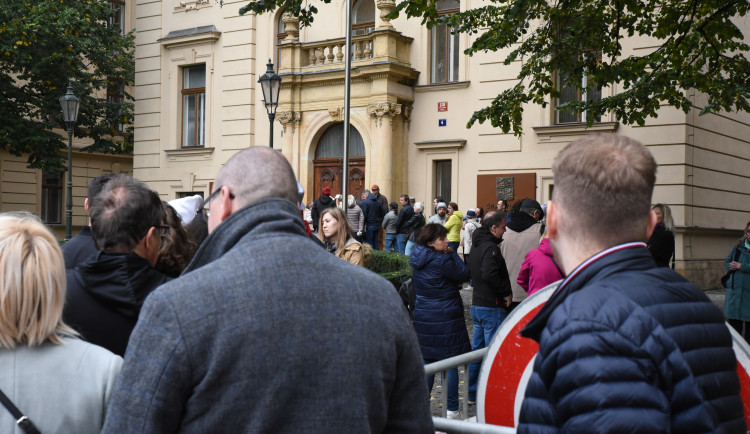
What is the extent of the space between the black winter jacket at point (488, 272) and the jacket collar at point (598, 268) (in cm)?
568

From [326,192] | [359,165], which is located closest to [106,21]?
[359,165]

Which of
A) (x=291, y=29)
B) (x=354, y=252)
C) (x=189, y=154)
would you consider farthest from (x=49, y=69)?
(x=354, y=252)

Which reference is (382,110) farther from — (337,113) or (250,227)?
(250,227)

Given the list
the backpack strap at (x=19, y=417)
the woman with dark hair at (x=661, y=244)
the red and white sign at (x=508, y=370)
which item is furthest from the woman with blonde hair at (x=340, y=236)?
the backpack strap at (x=19, y=417)

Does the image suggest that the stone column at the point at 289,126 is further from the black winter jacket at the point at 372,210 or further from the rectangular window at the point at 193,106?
the black winter jacket at the point at 372,210

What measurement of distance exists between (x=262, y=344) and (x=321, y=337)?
15 cm

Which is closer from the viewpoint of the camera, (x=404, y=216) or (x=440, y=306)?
(x=440, y=306)

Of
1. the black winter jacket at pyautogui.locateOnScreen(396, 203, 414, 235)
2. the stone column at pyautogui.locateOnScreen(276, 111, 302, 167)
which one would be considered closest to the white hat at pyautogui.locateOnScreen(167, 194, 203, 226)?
the black winter jacket at pyautogui.locateOnScreen(396, 203, 414, 235)

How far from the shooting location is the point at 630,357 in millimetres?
1813

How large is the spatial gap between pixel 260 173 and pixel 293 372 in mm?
588

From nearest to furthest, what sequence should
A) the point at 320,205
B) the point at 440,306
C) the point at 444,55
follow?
the point at 440,306, the point at 320,205, the point at 444,55

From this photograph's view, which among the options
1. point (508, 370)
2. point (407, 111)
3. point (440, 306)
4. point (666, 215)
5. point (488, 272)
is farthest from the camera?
point (407, 111)

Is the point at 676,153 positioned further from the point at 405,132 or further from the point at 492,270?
the point at 492,270

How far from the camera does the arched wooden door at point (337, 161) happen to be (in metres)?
22.2
